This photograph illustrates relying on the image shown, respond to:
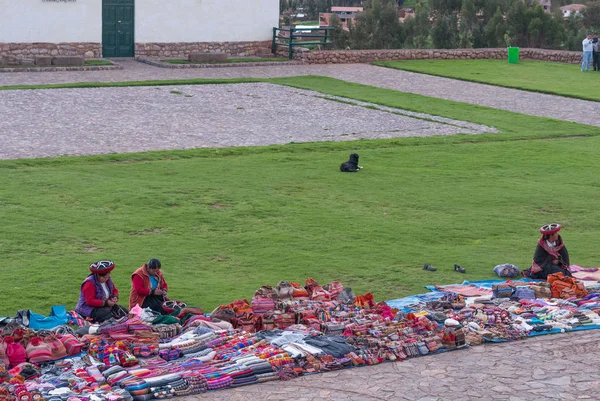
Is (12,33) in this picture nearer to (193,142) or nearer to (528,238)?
(193,142)

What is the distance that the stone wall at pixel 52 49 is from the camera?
36.3 meters

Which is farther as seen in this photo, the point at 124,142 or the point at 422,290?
the point at 124,142

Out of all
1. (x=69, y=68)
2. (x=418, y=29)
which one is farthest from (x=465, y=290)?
(x=418, y=29)

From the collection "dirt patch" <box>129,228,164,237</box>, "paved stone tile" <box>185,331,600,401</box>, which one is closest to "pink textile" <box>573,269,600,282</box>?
"paved stone tile" <box>185,331,600,401</box>

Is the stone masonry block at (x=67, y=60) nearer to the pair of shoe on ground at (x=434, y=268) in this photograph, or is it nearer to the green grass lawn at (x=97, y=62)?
the green grass lawn at (x=97, y=62)

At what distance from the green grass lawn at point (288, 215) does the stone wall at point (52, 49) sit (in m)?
17.1

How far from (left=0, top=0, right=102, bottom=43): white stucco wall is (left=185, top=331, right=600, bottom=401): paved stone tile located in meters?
29.0

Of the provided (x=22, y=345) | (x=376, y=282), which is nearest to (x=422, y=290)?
(x=376, y=282)

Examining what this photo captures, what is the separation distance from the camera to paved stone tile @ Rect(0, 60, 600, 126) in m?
30.8

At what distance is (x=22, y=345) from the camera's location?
10.4 meters

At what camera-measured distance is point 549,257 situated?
1409 centimetres

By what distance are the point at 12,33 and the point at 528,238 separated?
25426 millimetres

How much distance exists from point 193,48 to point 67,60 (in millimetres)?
6110

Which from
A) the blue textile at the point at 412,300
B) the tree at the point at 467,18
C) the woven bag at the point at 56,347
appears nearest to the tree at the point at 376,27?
the tree at the point at 467,18
